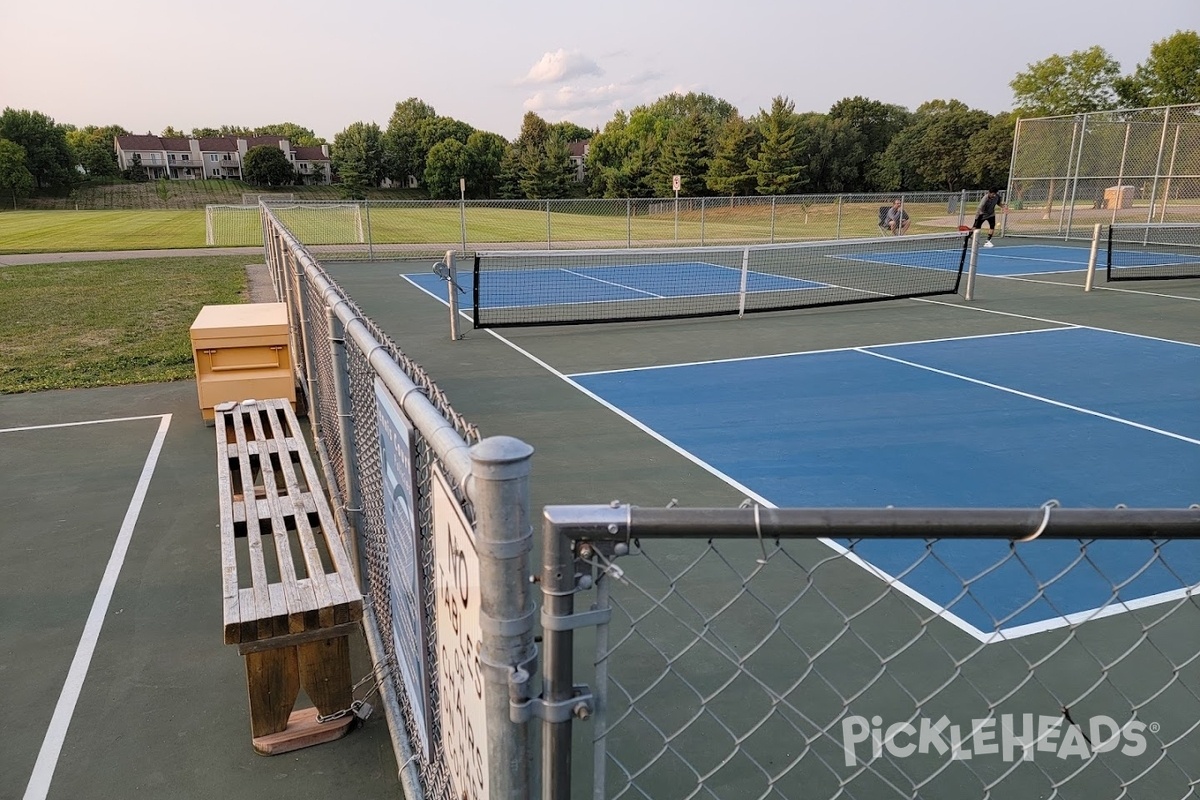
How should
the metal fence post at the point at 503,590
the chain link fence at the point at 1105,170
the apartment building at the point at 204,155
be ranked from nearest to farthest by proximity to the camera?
the metal fence post at the point at 503,590, the chain link fence at the point at 1105,170, the apartment building at the point at 204,155

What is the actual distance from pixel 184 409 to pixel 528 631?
8.74 metres

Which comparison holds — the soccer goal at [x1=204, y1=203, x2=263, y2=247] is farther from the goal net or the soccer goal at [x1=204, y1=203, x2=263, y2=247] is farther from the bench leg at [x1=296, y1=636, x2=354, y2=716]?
the bench leg at [x1=296, y1=636, x2=354, y2=716]

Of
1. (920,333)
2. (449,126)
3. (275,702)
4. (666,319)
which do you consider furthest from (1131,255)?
(449,126)

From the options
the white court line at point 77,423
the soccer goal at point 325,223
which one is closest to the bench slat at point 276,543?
the white court line at point 77,423

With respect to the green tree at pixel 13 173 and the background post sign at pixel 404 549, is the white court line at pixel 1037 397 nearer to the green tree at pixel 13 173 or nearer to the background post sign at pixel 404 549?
the background post sign at pixel 404 549

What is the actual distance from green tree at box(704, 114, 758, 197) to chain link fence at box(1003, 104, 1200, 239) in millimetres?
33472

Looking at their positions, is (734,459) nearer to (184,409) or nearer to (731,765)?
(731,765)

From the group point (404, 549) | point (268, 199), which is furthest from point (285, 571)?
point (268, 199)

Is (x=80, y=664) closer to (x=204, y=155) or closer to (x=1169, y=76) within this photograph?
(x=1169, y=76)

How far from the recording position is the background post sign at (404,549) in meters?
2.29

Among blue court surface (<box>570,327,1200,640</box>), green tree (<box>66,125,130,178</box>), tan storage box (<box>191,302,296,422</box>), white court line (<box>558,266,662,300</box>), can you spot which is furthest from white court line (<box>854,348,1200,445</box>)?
green tree (<box>66,125,130,178</box>)

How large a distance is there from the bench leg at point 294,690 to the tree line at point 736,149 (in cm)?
4463

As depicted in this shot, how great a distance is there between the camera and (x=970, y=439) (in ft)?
25.6

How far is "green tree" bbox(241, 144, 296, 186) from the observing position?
9156cm
